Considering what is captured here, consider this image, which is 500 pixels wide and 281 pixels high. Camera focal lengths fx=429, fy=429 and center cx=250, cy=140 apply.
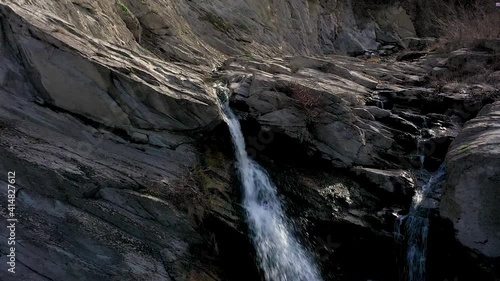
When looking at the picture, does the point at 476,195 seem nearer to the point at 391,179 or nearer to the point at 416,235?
the point at 416,235

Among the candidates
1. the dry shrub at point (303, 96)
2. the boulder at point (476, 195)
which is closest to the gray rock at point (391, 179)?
the boulder at point (476, 195)

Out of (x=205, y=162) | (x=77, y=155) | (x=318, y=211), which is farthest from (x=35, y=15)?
(x=318, y=211)

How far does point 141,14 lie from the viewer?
15.3m

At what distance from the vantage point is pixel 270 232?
8766mm

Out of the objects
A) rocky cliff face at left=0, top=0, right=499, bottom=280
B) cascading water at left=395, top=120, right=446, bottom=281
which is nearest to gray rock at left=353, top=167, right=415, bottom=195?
rocky cliff face at left=0, top=0, right=499, bottom=280

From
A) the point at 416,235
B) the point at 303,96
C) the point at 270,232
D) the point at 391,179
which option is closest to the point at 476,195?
the point at 416,235

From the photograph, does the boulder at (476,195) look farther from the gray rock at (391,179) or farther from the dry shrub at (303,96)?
the dry shrub at (303,96)

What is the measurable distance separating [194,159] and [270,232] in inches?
86.4

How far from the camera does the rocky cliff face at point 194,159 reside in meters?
7.55

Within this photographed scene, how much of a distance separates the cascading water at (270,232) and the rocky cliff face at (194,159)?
10.4 inches

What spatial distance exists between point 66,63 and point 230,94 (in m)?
4.14

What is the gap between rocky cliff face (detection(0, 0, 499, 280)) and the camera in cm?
755

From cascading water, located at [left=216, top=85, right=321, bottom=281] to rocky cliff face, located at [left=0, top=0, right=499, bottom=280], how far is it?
10.4 inches

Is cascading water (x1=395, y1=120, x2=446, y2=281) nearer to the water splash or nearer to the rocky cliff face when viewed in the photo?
the water splash
